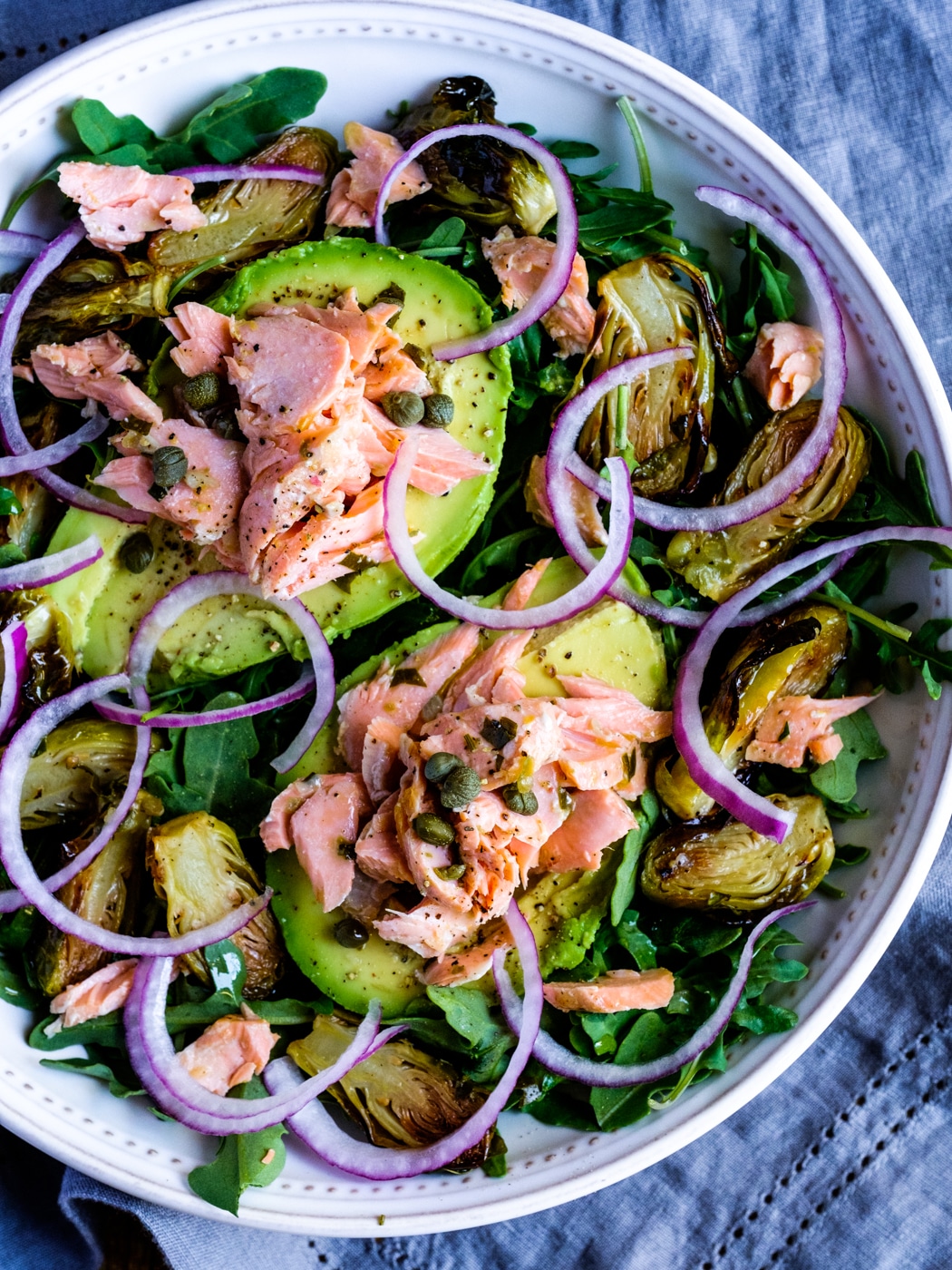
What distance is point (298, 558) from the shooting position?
2.56m

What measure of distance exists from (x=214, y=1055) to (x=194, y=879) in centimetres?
47

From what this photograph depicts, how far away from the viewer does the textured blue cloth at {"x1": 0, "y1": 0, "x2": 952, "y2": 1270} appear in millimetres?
3227

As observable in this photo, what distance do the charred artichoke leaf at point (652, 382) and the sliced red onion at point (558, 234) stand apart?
0.15 metres

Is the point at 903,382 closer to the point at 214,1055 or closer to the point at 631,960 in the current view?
the point at 631,960

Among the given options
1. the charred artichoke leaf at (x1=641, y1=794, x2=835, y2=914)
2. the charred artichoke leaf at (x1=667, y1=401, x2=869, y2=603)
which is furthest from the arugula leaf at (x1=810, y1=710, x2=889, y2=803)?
the charred artichoke leaf at (x1=667, y1=401, x2=869, y2=603)

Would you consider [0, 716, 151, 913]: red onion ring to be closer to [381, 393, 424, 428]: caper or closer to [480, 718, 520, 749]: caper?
[480, 718, 520, 749]: caper

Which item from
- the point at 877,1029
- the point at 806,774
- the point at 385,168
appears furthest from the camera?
the point at 877,1029

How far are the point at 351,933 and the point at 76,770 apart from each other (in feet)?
2.80

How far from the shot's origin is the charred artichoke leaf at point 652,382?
2.84 meters

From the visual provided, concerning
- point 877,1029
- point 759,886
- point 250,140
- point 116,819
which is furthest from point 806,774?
point 250,140

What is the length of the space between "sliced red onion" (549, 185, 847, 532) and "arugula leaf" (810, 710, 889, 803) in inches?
25.7

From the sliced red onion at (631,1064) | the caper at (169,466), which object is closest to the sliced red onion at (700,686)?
the sliced red onion at (631,1064)

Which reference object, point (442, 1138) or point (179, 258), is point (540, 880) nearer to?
point (442, 1138)

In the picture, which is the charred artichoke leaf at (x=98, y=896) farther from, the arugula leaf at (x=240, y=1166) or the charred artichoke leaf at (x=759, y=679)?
the charred artichoke leaf at (x=759, y=679)
